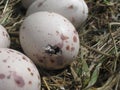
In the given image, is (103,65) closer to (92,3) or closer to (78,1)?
(78,1)

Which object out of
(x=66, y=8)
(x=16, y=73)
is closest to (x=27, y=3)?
(x=66, y=8)

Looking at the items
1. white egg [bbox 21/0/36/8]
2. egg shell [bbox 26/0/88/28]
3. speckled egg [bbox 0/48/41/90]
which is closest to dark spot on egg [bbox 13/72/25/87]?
speckled egg [bbox 0/48/41/90]

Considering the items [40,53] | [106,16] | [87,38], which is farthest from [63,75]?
[106,16]

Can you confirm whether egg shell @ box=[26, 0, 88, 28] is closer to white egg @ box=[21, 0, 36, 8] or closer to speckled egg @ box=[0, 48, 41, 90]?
white egg @ box=[21, 0, 36, 8]

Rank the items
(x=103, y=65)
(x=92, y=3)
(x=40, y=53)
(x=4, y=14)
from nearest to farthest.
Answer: (x=40, y=53) → (x=103, y=65) → (x=4, y=14) → (x=92, y=3)

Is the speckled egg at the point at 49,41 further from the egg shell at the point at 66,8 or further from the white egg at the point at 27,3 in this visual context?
the white egg at the point at 27,3

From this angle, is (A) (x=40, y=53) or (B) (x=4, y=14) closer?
(A) (x=40, y=53)

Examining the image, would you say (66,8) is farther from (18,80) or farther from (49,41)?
(18,80)
